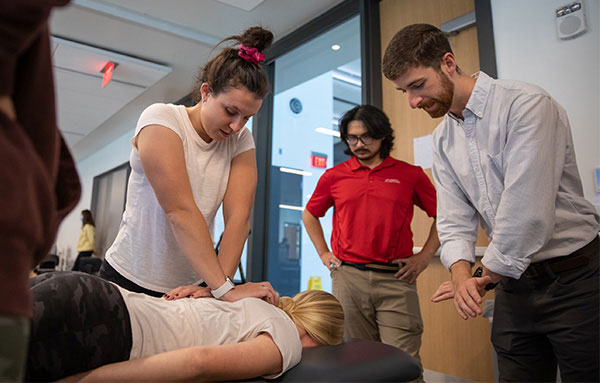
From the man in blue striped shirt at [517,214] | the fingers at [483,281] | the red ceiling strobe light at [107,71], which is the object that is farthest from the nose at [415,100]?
the red ceiling strobe light at [107,71]

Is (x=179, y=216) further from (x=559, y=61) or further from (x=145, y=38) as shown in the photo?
(x=145, y=38)

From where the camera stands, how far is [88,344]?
2.98 feet

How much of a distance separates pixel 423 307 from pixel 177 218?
1.67m

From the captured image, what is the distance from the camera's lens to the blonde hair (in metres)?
1.29

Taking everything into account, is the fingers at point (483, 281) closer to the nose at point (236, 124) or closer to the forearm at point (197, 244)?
the forearm at point (197, 244)

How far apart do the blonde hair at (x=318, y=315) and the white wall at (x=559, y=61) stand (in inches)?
46.4

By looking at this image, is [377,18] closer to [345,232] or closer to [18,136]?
[345,232]

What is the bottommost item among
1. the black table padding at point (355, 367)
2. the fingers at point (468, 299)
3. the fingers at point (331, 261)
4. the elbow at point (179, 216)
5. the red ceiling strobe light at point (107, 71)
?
the black table padding at point (355, 367)

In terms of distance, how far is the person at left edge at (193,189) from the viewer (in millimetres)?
1245

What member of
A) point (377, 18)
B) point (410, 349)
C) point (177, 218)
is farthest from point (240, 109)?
point (377, 18)

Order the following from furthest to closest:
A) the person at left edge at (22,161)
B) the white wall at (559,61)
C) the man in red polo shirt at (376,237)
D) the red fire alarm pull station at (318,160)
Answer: the red fire alarm pull station at (318,160) < the man in red polo shirt at (376,237) < the white wall at (559,61) < the person at left edge at (22,161)

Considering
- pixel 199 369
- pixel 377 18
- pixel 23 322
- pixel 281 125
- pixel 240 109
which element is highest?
pixel 377 18

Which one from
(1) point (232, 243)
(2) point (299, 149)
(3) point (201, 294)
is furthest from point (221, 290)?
(2) point (299, 149)

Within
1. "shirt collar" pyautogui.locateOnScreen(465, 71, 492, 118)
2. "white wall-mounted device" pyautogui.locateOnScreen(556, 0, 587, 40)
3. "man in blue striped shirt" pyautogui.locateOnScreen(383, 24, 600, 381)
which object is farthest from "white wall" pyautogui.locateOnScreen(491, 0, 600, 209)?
"shirt collar" pyautogui.locateOnScreen(465, 71, 492, 118)
